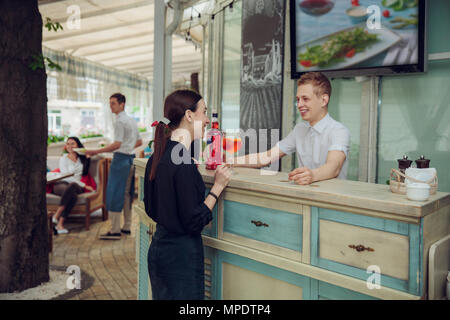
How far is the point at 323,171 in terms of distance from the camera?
2.03m

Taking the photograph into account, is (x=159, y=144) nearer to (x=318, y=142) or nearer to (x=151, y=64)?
(x=318, y=142)

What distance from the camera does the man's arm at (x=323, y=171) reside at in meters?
1.86

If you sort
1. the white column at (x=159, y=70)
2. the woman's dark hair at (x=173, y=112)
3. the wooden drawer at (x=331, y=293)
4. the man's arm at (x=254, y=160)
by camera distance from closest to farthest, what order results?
the wooden drawer at (x=331, y=293), the woman's dark hair at (x=173, y=112), the man's arm at (x=254, y=160), the white column at (x=159, y=70)

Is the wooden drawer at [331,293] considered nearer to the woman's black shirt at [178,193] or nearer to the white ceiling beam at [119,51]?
the woman's black shirt at [178,193]

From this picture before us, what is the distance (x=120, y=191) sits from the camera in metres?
5.32

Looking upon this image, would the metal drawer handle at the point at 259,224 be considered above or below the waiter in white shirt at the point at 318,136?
below

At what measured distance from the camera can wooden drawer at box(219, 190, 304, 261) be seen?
179 centimetres

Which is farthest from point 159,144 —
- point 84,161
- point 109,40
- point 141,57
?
point 141,57

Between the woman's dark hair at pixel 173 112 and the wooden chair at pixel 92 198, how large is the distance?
171 inches

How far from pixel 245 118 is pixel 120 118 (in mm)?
1960

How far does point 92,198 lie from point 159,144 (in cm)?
446

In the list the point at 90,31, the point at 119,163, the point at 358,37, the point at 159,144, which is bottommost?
the point at 119,163

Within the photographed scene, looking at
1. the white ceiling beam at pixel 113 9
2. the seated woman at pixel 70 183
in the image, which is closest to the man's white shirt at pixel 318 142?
the seated woman at pixel 70 183
